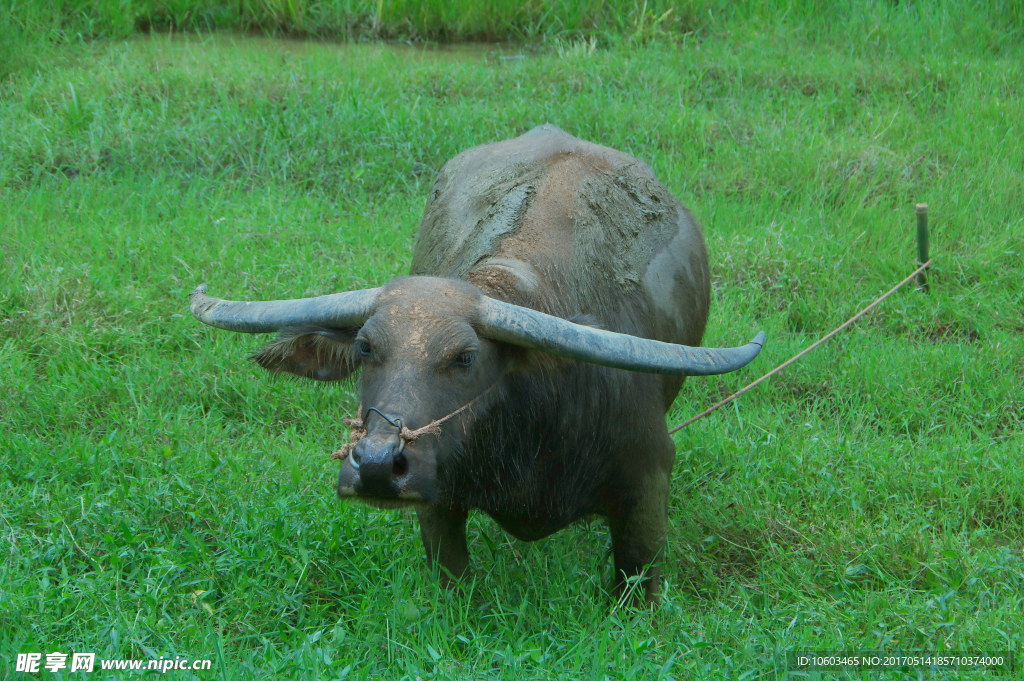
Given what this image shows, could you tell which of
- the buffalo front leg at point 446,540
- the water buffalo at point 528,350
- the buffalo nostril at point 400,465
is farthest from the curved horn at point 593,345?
the buffalo front leg at point 446,540

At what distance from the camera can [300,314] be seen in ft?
9.10

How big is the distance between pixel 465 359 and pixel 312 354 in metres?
0.68

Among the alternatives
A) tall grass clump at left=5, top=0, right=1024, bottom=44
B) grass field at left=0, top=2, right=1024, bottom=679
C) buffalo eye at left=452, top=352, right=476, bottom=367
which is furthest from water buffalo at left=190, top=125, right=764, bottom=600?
tall grass clump at left=5, top=0, right=1024, bottom=44

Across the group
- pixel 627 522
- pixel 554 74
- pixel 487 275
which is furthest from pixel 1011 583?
pixel 554 74

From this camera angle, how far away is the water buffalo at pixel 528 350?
2518 millimetres

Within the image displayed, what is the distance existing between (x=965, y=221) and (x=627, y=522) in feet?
12.4

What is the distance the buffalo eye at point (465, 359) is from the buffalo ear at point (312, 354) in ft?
1.39

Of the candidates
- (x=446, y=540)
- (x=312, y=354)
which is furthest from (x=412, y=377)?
(x=446, y=540)

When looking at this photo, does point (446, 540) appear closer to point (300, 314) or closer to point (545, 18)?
point (300, 314)

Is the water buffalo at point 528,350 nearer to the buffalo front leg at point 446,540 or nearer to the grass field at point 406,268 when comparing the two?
the buffalo front leg at point 446,540

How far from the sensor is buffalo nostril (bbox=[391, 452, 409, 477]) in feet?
7.64

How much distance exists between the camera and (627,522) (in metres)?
3.17

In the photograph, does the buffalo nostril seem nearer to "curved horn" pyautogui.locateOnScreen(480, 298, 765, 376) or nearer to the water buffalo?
the water buffalo

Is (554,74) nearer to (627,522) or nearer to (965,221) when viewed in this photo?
(965,221)
